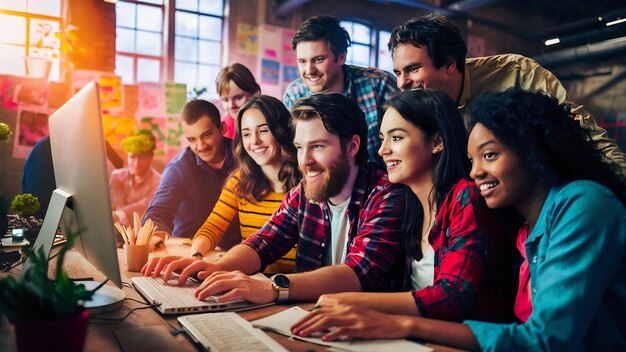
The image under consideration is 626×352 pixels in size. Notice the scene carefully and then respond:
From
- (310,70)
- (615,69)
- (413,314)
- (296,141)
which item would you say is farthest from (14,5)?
(615,69)

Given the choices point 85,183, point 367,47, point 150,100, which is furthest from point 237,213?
point 367,47

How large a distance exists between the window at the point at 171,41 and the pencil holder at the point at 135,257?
4469 millimetres

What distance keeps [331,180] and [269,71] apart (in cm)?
500

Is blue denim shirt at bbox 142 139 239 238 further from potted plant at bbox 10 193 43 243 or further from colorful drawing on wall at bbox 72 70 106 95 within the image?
colorful drawing on wall at bbox 72 70 106 95

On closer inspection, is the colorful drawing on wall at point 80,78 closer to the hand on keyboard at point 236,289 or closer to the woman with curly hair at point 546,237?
Result: the hand on keyboard at point 236,289

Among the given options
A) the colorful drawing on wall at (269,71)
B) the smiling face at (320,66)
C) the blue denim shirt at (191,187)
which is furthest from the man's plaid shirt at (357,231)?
the colorful drawing on wall at (269,71)

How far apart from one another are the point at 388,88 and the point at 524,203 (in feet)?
4.96

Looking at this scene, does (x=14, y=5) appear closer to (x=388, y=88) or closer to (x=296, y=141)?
(x=388, y=88)

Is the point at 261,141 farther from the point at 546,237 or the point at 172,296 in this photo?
the point at 546,237

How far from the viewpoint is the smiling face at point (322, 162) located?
1.74m

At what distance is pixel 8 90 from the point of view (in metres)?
5.05

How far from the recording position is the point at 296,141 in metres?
1.81

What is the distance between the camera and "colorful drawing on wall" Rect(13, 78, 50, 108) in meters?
5.08

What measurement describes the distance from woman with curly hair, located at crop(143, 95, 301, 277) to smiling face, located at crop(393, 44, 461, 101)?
0.53 metres
